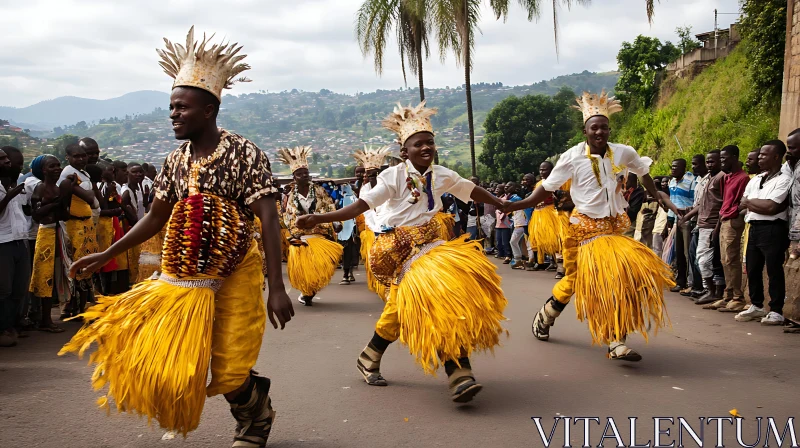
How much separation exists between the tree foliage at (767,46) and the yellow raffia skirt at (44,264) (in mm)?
19486

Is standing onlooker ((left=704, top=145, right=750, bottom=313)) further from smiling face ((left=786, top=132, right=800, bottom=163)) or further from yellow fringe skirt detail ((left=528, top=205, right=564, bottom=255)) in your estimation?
yellow fringe skirt detail ((left=528, top=205, right=564, bottom=255))

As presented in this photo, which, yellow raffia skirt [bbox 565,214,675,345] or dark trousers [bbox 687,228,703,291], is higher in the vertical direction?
yellow raffia skirt [bbox 565,214,675,345]

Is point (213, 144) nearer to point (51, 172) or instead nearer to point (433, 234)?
point (433, 234)

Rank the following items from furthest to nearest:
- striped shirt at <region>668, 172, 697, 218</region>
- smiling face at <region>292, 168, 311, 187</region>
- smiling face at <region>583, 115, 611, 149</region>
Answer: smiling face at <region>292, 168, 311, 187</region>
striped shirt at <region>668, 172, 697, 218</region>
smiling face at <region>583, 115, 611, 149</region>

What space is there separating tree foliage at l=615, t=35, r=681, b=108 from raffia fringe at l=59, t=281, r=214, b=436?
3719cm

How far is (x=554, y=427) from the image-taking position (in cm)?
445

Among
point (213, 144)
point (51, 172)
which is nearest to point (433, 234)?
point (213, 144)

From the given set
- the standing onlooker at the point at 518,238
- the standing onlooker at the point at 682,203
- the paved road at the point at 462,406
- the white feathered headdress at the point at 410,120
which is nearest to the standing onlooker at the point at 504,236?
the standing onlooker at the point at 518,238

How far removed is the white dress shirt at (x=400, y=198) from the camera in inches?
214

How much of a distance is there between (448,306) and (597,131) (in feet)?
8.49

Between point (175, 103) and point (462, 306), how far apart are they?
2.22m

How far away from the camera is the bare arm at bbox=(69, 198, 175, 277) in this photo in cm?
403

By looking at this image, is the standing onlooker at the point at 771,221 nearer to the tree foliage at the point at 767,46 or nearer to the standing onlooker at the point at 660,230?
the standing onlooker at the point at 660,230

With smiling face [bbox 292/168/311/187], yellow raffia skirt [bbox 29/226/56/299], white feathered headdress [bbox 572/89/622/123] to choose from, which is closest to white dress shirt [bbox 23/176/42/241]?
yellow raffia skirt [bbox 29/226/56/299]
